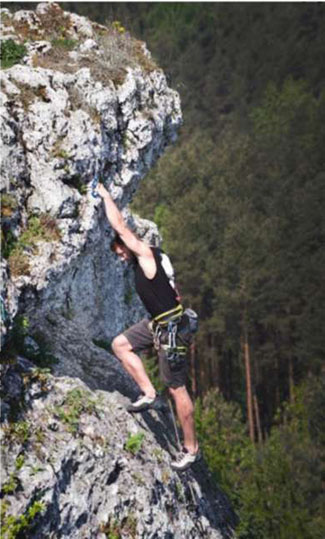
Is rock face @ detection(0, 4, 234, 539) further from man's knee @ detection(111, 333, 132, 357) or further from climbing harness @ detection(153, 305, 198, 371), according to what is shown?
climbing harness @ detection(153, 305, 198, 371)

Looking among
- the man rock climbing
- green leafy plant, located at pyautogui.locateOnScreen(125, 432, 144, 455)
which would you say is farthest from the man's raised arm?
green leafy plant, located at pyautogui.locateOnScreen(125, 432, 144, 455)

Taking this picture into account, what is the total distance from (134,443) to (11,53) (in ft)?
24.5

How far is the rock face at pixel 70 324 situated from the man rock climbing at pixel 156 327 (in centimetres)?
83

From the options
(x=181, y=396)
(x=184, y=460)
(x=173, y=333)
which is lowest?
(x=184, y=460)

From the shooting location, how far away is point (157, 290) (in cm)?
892

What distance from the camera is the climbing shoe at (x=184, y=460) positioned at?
9938mm

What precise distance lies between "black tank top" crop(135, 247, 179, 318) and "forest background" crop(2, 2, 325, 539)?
6.40m

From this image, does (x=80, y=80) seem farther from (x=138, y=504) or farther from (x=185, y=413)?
(x=138, y=504)

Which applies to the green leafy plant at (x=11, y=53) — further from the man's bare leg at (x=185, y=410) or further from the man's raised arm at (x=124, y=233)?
the man's bare leg at (x=185, y=410)

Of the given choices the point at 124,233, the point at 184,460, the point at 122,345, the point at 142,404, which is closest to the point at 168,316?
the point at 122,345

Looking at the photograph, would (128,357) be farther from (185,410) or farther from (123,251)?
(123,251)

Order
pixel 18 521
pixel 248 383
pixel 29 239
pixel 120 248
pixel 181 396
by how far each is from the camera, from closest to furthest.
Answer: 1. pixel 18 521
2. pixel 120 248
3. pixel 29 239
4. pixel 181 396
5. pixel 248 383

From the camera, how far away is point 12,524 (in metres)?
7.44

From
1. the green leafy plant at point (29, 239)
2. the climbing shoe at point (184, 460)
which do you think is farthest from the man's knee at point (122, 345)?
the climbing shoe at point (184, 460)
